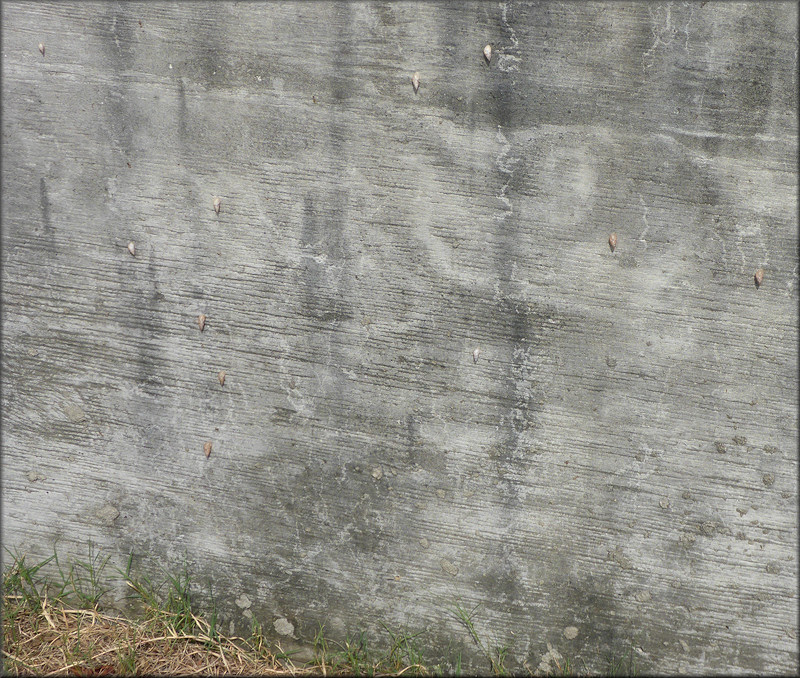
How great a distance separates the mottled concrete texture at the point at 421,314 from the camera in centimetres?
194

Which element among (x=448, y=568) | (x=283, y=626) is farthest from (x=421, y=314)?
(x=283, y=626)

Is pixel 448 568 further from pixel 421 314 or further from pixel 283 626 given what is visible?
pixel 421 314

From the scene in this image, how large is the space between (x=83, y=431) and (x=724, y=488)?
2556 mm

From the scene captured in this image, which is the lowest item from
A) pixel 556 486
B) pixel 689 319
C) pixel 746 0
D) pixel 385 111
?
pixel 556 486

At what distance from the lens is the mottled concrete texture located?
194 centimetres

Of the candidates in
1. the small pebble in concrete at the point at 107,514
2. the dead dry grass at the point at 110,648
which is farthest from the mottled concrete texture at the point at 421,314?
the dead dry grass at the point at 110,648

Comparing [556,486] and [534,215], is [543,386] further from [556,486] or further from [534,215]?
[534,215]

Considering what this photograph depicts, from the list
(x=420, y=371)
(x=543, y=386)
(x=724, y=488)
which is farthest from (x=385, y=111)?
(x=724, y=488)

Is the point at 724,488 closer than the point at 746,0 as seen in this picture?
No

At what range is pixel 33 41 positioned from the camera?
200 cm

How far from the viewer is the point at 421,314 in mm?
A: 2043

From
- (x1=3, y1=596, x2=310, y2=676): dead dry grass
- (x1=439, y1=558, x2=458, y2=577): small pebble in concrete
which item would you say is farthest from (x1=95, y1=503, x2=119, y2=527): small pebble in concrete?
(x1=439, y1=558, x2=458, y2=577): small pebble in concrete

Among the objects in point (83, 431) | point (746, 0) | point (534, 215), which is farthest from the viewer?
point (83, 431)

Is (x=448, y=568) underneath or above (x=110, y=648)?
above
